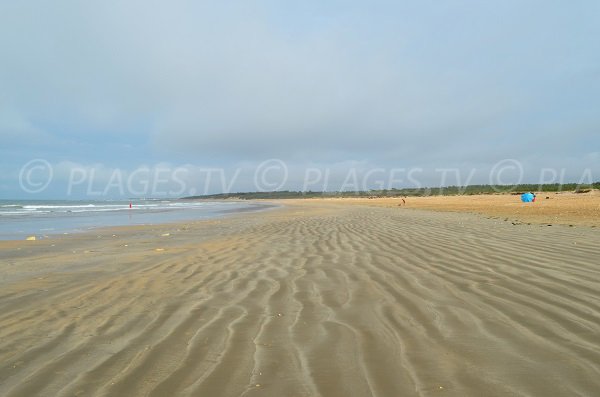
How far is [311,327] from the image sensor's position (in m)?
3.77

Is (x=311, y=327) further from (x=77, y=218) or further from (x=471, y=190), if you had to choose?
(x=471, y=190)

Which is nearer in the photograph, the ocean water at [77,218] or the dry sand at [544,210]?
the dry sand at [544,210]

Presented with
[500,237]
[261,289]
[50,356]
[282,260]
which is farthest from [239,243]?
[50,356]

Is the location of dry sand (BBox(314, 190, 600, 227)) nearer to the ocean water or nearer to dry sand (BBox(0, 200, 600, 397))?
dry sand (BBox(0, 200, 600, 397))

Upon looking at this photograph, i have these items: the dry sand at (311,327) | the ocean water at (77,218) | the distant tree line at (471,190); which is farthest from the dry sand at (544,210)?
the distant tree line at (471,190)

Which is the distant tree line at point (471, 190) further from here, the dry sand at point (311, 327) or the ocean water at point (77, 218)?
the dry sand at point (311, 327)

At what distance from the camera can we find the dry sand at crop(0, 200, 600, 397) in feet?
8.70

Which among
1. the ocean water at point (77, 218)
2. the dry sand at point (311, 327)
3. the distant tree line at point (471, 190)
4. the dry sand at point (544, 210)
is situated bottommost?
the ocean water at point (77, 218)

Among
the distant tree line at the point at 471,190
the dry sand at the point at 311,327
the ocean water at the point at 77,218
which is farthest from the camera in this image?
the distant tree line at the point at 471,190

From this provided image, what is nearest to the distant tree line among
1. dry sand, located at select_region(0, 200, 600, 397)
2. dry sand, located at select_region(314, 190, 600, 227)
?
dry sand, located at select_region(314, 190, 600, 227)

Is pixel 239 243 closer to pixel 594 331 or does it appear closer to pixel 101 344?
pixel 101 344

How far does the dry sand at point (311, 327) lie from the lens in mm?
2652

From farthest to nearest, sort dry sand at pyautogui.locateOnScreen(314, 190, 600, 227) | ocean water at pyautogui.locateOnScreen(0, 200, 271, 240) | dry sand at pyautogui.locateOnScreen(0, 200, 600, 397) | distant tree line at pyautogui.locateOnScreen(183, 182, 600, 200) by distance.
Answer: distant tree line at pyautogui.locateOnScreen(183, 182, 600, 200), ocean water at pyautogui.locateOnScreen(0, 200, 271, 240), dry sand at pyautogui.locateOnScreen(314, 190, 600, 227), dry sand at pyautogui.locateOnScreen(0, 200, 600, 397)

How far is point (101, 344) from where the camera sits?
345 cm
